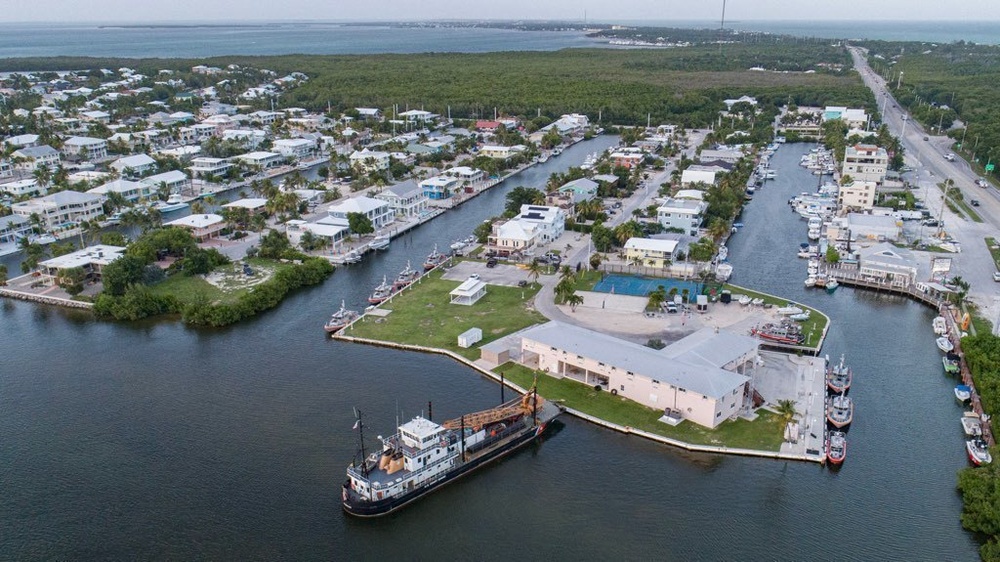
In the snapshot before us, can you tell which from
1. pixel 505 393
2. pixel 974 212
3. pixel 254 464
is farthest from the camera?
pixel 974 212

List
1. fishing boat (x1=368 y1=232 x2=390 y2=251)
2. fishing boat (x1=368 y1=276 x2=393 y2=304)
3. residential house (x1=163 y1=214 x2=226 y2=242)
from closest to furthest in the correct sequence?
fishing boat (x1=368 y1=276 x2=393 y2=304) → residential house (x1=163 y1=214 x2=226 y2=242) → fishing boat (x1=368 y1=232 x2=390 y2=251)

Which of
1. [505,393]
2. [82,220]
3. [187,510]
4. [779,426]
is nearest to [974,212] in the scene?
[779,426]

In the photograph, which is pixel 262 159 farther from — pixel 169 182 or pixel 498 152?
pixel 498 152

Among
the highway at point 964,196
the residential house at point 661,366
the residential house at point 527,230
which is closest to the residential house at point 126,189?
the residential house at point 527,230

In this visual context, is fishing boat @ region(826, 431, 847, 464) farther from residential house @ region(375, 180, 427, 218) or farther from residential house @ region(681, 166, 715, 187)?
residential house @ region(375, 180, 427, 218)

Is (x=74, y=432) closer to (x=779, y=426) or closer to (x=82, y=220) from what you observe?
(x=779, y=426)

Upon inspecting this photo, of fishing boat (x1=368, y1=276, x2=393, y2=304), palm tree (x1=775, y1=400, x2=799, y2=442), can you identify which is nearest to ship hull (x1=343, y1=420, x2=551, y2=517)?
palm tree (x1=775, y1=400, x2=799, y2=442)
